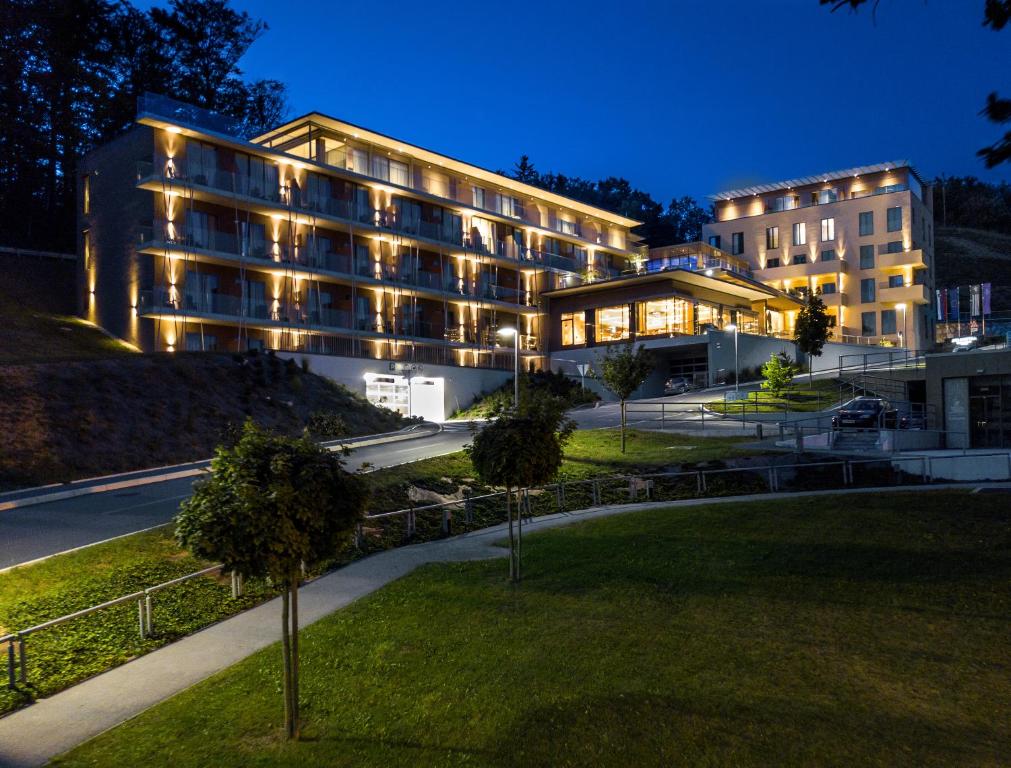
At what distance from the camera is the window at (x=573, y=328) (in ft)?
200

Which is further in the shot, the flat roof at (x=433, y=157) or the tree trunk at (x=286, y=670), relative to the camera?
the flat roof at (x=433, y=157)

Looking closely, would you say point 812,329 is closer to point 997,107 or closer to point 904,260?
point 904,260

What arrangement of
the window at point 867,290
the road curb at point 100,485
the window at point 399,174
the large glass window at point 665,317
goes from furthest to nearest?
the window at point 867,290 → the large glass window at point 665,317 → the window at point 399,174 → the road curb at point 100,485

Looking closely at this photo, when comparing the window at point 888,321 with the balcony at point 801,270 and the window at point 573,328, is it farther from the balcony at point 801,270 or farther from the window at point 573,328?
the window at point 573,328

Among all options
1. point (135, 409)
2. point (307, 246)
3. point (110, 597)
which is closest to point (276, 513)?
point (110, 597)

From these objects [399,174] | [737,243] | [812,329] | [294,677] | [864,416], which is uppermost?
[399,174]

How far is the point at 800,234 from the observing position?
245 feet

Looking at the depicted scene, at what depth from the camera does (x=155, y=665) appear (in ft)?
31.2

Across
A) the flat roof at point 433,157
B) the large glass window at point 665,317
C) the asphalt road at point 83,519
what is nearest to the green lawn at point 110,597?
the asphalt road at point 83,519

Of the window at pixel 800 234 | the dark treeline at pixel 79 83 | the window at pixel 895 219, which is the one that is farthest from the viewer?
the window at pixel 800 234

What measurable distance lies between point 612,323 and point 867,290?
28749 mm

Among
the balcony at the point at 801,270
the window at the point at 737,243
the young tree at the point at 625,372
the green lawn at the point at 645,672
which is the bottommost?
the green lawn at the point at 645,672

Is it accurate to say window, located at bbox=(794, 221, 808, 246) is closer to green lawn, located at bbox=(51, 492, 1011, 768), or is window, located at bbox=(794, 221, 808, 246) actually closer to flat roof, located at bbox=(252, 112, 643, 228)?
flat roof, located at bbox=(252, 112, 643, 228)

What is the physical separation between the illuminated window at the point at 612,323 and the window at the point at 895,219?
3039cm
